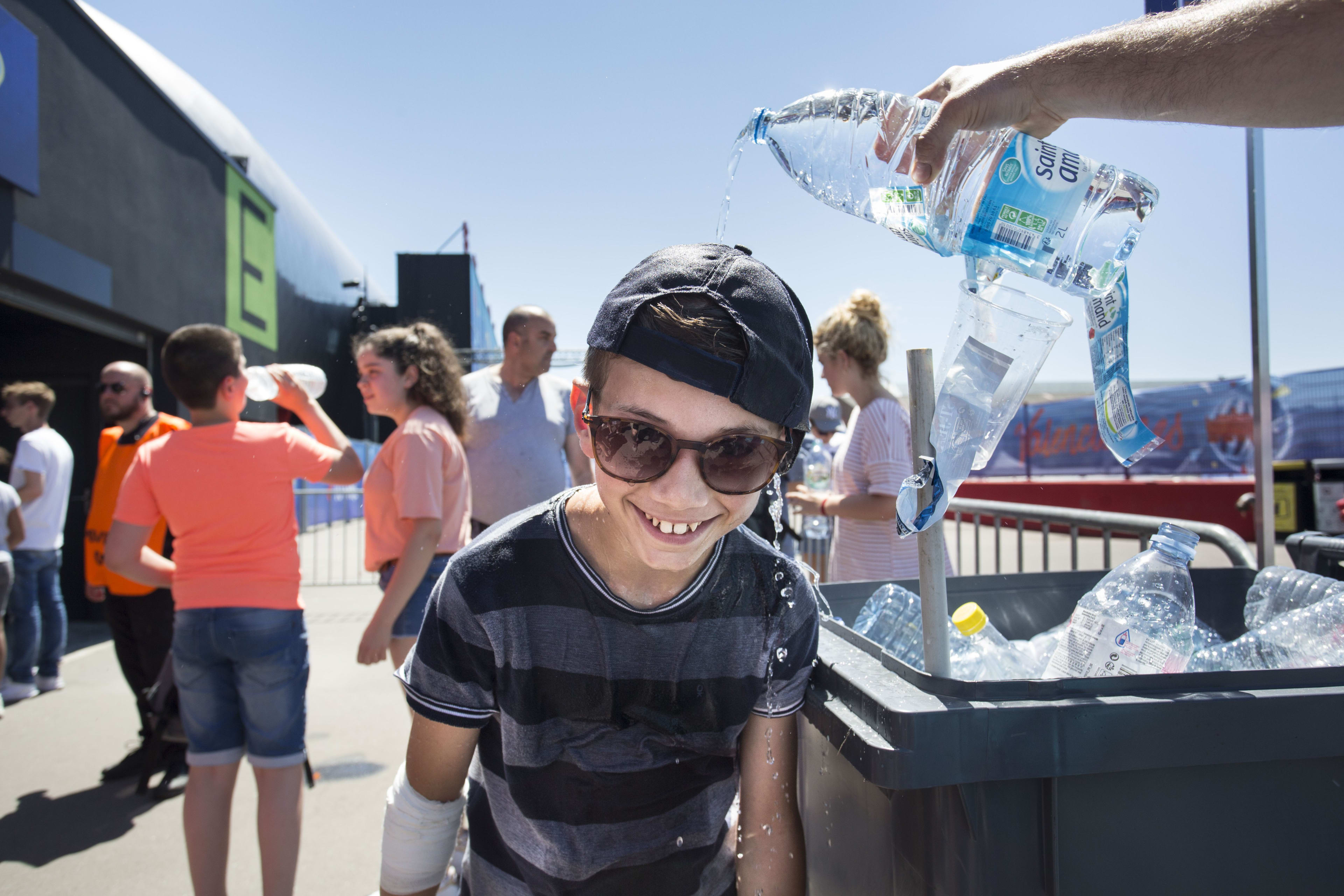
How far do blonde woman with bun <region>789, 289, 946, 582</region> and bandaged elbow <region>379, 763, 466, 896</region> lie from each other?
A: 1951 millimetres

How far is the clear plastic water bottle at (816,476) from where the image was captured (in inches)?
206

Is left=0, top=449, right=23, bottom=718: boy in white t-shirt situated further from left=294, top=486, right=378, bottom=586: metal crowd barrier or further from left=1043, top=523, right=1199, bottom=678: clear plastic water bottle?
left=1043, top=523, right=1199, bottom=678: clear plastic water bottle

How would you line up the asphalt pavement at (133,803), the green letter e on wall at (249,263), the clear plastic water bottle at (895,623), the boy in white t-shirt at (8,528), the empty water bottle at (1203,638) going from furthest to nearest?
the green letter e on wall at (249,263)
the boy in white t-shirt at (8,528)
the asphalt pavement at (133,803)
the clear plastic water bottle at (895,623)
the empty water bottle at (1203,638)

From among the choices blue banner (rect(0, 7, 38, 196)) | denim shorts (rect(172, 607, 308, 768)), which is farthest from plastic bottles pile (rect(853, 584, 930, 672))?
blue banner (rect(0, 7, 38, 196))

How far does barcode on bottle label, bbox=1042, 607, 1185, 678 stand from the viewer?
125 cm

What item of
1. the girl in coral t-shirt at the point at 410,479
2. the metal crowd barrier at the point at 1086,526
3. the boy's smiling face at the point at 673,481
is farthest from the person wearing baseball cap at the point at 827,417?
the boy's smiling face at the point at 673,481

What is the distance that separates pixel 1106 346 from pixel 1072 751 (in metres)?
0.71

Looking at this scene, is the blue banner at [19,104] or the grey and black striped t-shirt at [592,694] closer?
the grey and black striped t-shirt at [592,694]

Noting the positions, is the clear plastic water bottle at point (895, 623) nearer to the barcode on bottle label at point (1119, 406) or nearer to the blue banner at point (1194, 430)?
the barcode on bottle label at point (1119, 406)

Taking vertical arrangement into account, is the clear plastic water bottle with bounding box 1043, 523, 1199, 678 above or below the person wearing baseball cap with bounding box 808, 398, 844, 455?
below

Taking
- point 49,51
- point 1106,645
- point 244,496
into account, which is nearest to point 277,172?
point 49,51

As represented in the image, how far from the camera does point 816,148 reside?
68.2 inches

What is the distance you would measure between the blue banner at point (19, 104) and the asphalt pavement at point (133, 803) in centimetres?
402

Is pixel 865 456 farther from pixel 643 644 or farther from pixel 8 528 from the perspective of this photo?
pixel 8 528
